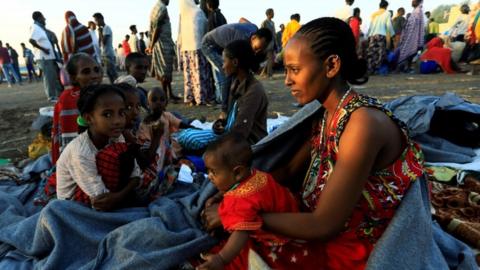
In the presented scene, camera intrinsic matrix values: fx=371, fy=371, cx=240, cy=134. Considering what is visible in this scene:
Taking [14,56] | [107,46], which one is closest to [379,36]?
[107,46]

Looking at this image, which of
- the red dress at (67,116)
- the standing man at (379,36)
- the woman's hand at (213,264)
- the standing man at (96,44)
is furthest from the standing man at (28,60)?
the woman's hand at (213,264)

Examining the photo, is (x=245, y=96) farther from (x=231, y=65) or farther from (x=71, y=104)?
(x=71, y=104)

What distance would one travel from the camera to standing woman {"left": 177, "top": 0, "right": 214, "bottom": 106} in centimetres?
636

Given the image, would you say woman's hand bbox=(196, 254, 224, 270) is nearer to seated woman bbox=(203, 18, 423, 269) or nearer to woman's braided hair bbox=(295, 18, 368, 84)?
seated woman bbox=(203, 18, 423, 269)

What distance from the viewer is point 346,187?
4.08 ft

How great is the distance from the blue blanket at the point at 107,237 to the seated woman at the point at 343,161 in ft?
1.46

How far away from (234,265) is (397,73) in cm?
1131

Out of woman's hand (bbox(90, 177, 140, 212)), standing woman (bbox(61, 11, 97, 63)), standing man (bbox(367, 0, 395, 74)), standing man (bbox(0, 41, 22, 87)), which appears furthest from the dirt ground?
standing man (bbox(0, 41, 22, 87))

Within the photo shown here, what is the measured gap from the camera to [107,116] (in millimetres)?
2062

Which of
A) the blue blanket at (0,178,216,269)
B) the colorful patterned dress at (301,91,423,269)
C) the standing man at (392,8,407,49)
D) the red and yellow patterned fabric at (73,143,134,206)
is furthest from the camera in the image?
the standing man at (392,8,407,49)

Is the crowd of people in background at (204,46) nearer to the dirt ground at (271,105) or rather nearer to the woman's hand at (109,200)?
the dirt ground at (271,105)

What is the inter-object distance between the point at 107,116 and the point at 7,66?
51.2ft

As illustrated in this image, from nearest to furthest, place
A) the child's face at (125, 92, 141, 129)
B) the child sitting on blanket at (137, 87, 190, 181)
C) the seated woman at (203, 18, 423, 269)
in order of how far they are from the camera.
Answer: the seated woman at (203, 18, 423, 269)
the child sitting on blanket at (137, 87, 190, 181)
the child's face at (125, 92, 141, 129)

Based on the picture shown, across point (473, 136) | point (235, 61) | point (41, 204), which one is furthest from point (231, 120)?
point (473, 136)
